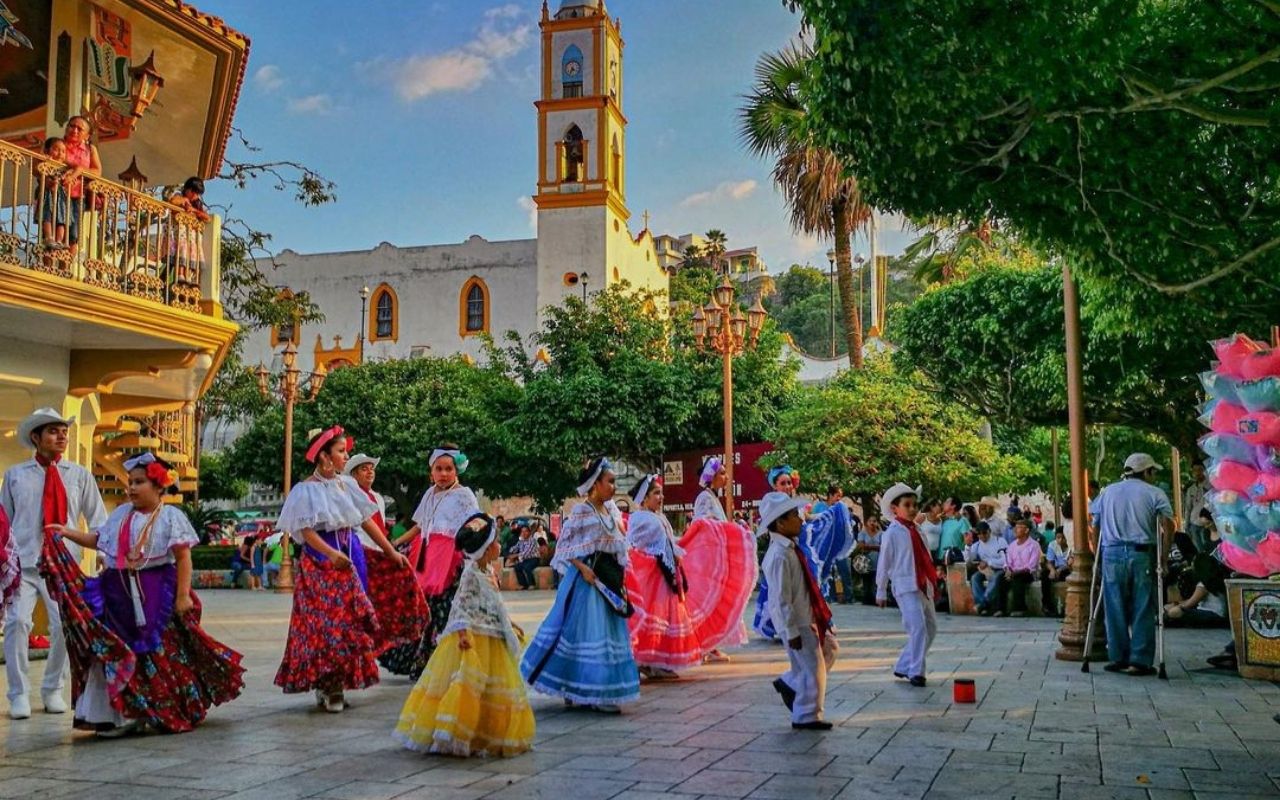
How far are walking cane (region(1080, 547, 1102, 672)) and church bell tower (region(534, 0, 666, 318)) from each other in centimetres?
3978

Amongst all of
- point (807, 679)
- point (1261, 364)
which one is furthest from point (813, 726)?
point (1261, 364)

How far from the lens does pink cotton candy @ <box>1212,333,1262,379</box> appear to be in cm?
654

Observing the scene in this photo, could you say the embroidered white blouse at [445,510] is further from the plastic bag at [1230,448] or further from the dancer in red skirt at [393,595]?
the plastic bag at [1230,448]

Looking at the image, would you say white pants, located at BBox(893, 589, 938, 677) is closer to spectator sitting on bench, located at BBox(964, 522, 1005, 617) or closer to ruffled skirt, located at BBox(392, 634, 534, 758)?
ruffled skirt, located at BBox(392, 634, 534, 758)

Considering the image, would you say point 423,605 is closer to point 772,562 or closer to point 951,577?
point 772,562

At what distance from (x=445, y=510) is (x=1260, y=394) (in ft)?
19.3

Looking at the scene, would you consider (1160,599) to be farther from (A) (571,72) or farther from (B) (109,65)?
(A) (571,72)

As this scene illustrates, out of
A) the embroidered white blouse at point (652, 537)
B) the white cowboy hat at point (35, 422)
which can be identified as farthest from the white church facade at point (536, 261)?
the white cowboy hat at point (35, 422)

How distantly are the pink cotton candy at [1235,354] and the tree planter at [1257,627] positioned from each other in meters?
3.84

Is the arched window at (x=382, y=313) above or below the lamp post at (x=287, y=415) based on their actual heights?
above

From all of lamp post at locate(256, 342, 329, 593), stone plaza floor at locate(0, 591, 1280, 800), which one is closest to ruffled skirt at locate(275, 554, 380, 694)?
stone plaza floor at locate(0, 591, 1280, 800)

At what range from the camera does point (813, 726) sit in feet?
24.0

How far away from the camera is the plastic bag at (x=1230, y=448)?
21.5 feet

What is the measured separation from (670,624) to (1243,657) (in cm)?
489
